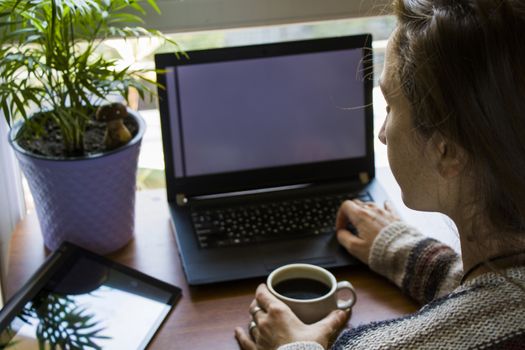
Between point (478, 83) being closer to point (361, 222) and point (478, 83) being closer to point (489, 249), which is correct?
point (489, 249)

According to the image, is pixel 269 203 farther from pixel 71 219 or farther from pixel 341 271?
pixel 71 219

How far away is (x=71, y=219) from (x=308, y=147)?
41 cm

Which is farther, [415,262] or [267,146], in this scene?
[267,146]

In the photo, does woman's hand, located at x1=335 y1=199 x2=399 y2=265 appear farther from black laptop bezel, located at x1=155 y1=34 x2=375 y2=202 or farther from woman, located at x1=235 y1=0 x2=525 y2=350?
woman, located at x1=235 y1=0 x2=525 y2=350

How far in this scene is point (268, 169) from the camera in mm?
1308

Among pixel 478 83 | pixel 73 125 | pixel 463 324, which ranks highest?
pixel 478 83

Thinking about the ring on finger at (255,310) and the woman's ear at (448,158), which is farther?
the ring on finger at (255,310)

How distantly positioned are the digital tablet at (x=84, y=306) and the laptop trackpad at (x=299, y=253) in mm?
153

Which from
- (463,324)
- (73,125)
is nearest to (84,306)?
(73,125)

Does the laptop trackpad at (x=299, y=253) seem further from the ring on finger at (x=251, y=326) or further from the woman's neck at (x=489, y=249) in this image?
the woman's neck at (x=489, y=249)

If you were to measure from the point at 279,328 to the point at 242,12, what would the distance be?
→ 0.61 metres

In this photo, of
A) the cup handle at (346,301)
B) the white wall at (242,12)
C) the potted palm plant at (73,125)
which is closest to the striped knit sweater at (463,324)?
the cup handle at (346,301)

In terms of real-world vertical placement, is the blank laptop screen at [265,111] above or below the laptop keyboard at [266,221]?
above

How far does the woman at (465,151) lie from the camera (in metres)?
0.72
